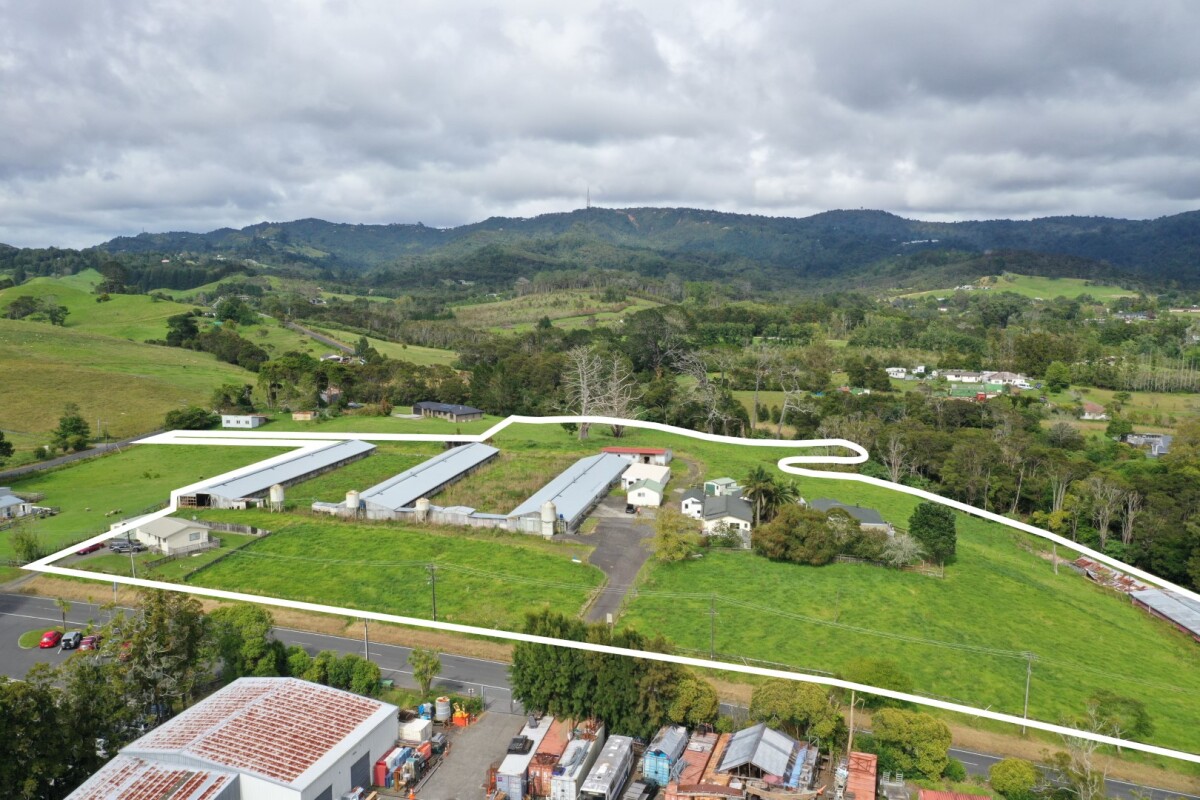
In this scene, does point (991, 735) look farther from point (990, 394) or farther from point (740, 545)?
point (990, 394)

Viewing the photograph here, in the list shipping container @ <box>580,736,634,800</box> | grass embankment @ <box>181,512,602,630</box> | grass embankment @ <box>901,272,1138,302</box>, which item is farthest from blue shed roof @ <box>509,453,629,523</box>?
grass embankment @ <box>901,272,1138,302</box>

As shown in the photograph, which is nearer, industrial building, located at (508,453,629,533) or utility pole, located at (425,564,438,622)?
utility pole, located at (425,564,438,622)

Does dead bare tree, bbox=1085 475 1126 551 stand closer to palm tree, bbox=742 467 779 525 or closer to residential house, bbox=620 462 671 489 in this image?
palm tree, bbox=742 467 779 525

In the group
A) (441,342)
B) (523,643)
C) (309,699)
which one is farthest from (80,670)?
(441,342)

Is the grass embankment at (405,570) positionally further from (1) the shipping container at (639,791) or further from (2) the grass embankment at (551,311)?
(2) the grass embankment at (551,311)

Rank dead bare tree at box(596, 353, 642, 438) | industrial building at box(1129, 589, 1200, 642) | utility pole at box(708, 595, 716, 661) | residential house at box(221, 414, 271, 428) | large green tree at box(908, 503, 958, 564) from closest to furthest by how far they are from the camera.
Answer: utility pole at box(708, 595, 716, 661), industrial building at box(1129, 589, 1200, 642), large green tree at box(908, 503, 958, 564), residential house at box(221, 414, 271, 428), dead bare tree at box(596, 353, 642, 438)

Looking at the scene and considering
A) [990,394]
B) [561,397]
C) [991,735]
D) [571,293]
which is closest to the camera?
[991,735]

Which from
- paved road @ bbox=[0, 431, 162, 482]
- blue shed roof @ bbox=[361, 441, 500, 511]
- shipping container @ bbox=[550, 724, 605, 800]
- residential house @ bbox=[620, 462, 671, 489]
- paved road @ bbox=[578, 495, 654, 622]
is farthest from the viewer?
residential house @ bbox=[620, 462, 671, 489]
